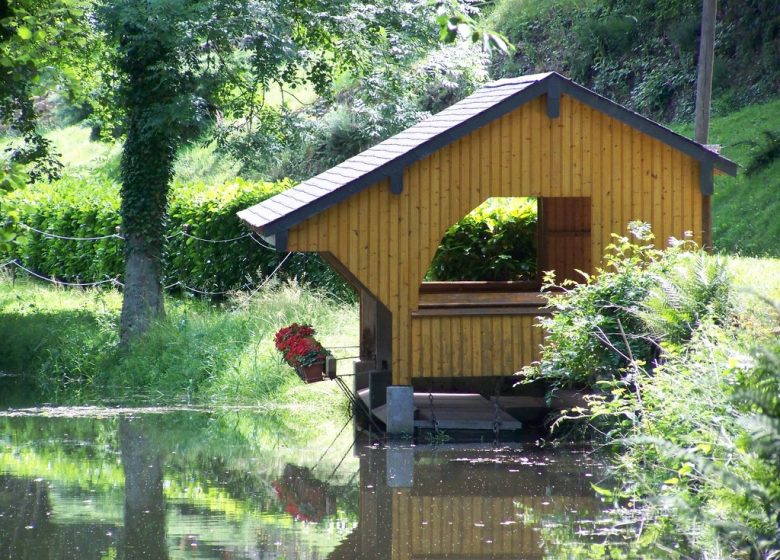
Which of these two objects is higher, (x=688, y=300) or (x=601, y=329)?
(x=688, y=300)

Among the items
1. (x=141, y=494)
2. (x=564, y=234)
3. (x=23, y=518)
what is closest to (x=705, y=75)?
(x=564, y=234)

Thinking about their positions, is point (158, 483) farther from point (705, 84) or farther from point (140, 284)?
point (705, 84)

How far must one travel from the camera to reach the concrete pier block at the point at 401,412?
44.4ft

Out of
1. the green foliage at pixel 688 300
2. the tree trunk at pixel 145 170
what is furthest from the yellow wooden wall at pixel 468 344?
the tree trunk at pixel 145 170

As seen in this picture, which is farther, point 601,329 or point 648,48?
point 648,48

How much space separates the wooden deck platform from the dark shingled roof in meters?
2.49

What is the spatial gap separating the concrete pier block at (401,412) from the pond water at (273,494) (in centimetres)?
41

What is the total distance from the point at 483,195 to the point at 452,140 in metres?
0.74

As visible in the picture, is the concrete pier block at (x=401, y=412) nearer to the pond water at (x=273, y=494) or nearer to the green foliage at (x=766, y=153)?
the pond water at (x=273, y=494)

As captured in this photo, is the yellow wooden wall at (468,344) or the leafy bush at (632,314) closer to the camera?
the leafy bush at (632,314)

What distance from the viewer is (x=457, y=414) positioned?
14.1 metres

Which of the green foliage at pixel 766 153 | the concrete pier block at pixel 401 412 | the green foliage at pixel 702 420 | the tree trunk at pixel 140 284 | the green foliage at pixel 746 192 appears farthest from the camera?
the green foliage at pixel 766 153

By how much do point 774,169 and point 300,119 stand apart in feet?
31.6

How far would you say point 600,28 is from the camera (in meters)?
31.5
